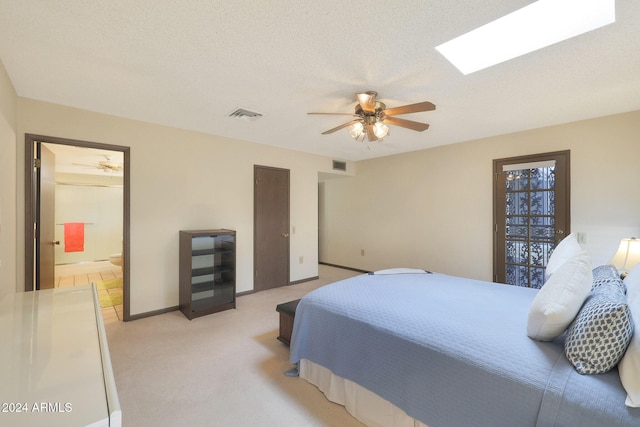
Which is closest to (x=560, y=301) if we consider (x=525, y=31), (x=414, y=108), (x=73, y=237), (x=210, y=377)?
(x=414, y=108)

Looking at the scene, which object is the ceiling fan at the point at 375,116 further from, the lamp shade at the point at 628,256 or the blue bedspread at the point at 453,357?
the lamp shade at the point at 628,256

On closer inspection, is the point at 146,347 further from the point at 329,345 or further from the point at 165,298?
the point at 329,345

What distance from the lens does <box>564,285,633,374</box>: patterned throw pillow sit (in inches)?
44.0

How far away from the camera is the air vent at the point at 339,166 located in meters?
5.60

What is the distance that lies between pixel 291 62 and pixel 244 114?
1296mm

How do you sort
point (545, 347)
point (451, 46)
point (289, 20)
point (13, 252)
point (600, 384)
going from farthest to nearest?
1. point (13, 252)
2. point (451, 46)
3. point (289, 20)
4. point (545, 347)
5. point (600, 384)

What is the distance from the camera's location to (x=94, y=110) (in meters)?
3.03

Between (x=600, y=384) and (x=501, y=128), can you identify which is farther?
(x=501, y=128)

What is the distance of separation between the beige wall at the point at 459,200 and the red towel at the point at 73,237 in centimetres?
580

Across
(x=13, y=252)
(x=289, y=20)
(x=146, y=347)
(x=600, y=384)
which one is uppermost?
(x=289, y=20)

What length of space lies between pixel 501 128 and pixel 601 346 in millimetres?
3297

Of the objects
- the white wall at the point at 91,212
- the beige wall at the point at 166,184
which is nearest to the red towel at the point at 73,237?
the white wall at the point at 91,212

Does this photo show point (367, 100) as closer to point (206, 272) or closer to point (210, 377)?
point (210, 377)

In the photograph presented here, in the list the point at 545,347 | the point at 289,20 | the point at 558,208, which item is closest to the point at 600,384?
the point at 545,347
